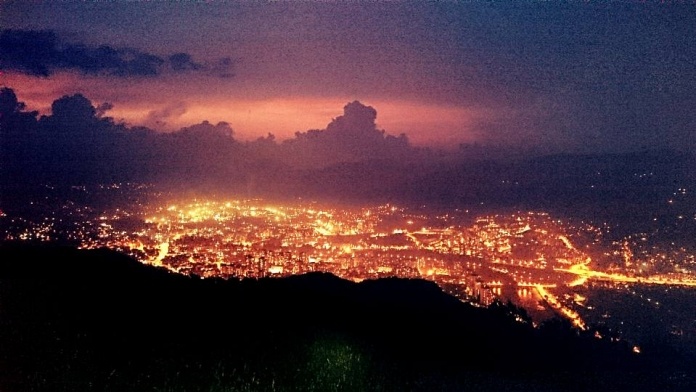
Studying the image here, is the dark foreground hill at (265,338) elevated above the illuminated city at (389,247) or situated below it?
below

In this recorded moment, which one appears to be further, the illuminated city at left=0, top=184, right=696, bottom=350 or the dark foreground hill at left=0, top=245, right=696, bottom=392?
the illuminated city at left=0, top=184, right=696, bottom=350

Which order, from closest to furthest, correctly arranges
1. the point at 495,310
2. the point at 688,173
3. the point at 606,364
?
the point at 606,364, the point at 495,310, the point at 688,173

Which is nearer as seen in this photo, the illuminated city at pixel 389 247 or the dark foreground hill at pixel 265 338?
the dark foreground hill at pixel 265 338

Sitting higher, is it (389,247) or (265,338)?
(389,247)

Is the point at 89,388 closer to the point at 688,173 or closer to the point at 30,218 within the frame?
the point at 30,218

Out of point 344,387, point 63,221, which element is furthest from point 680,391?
point 63,221

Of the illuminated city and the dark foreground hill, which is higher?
the illuminated city

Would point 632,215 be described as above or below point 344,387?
above

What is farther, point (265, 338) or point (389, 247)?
point (389, 247)
